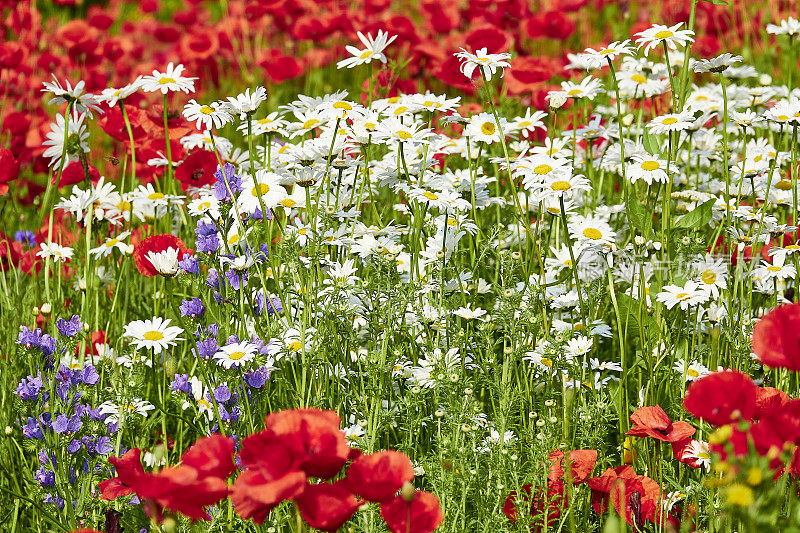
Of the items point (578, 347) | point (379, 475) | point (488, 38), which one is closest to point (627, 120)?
point (488, 38)

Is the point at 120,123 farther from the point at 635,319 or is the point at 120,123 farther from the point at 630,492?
the point at 630,492

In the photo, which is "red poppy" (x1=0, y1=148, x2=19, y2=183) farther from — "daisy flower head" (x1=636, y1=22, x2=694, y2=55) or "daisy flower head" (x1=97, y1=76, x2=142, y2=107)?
"daisy flower head" (x1=636, y1=22, x2=694, y2=55)

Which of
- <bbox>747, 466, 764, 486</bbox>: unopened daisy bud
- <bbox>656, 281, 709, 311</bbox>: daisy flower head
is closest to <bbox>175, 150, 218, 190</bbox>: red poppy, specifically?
<bbox>656, 281, 709, 311</bbox>: daisy flower head

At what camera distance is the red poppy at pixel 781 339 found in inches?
47.8

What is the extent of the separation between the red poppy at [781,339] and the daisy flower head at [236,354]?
A: 3.28 feet

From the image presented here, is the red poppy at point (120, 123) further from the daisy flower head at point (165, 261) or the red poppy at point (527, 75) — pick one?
the red poppy at point (527, 75)

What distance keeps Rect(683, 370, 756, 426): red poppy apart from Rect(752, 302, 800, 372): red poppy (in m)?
0.05

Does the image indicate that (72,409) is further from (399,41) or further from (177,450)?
(399,41)

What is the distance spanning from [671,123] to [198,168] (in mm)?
1403

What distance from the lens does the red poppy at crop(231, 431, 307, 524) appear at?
1.04 m

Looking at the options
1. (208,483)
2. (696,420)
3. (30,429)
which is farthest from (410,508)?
(30,429)

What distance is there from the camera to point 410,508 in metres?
1.17

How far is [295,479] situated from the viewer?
1043mm

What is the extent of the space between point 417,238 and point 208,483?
132cm
